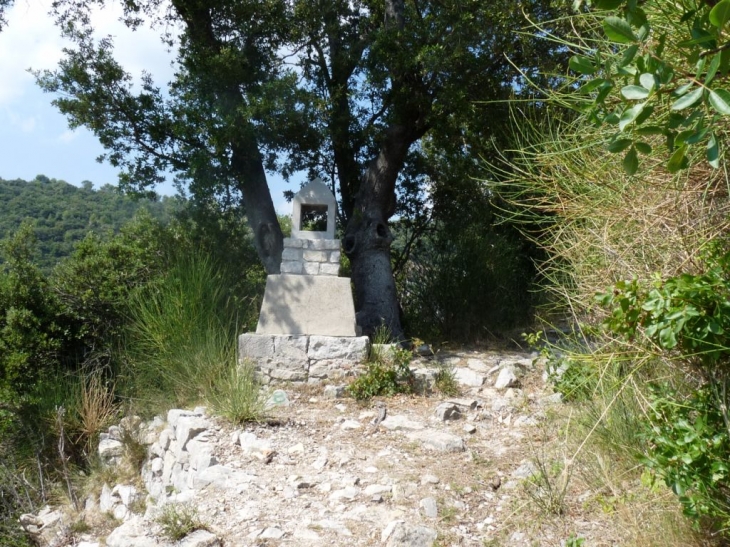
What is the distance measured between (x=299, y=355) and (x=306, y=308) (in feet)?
1.65

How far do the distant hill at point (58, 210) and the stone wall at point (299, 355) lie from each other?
355 inches

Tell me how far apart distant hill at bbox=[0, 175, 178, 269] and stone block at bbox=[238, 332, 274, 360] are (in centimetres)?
892

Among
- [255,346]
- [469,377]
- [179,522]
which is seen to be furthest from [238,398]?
[469,377]

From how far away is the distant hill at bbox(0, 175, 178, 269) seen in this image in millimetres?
16922

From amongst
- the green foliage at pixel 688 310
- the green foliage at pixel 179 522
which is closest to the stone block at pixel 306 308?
the green foliage at pixel 179 522

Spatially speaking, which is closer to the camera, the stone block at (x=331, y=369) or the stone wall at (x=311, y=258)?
the stone block at (x=331, y=369)

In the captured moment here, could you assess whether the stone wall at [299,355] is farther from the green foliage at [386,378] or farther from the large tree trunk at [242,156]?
the large tree trunk at [242,156]

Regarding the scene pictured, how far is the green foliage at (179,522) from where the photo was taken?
418 centimetres

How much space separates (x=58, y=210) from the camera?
64.6 feet

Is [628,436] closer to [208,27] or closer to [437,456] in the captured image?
[437,456]

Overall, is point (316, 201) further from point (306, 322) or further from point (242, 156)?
point (242, 156)

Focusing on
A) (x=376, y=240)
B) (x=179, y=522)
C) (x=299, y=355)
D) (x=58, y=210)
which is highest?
(x=58, y=210)

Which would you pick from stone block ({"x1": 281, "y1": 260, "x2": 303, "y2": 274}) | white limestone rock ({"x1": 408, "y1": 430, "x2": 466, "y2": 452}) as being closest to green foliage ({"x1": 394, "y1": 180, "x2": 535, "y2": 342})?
stone block ({"x1": 281, "y1": 260, "x2": 303, "y2": 274})

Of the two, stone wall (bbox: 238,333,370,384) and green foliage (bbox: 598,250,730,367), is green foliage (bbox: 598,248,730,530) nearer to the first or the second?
green foliage (bbox: 598,250,730,367)
